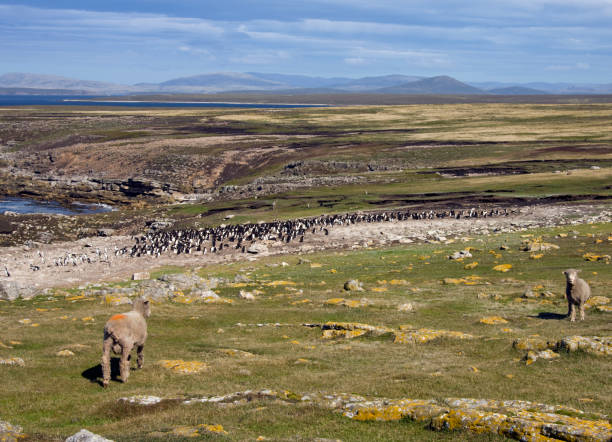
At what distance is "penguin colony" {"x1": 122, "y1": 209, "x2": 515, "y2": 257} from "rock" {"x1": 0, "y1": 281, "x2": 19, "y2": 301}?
19437 mm

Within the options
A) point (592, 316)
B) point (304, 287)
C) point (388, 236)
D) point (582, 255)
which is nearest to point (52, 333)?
point (304, 287)

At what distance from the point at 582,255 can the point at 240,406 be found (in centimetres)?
3417

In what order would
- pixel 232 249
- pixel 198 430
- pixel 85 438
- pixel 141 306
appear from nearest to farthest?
pixel 85 438
pixel 198 430
pixel 141 306
pixel 232 249

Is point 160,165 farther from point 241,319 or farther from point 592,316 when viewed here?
point 592,316

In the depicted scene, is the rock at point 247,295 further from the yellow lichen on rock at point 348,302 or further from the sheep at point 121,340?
the sheep at point 121,340

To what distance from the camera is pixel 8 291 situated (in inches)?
1454

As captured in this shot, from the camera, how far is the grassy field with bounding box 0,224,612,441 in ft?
50.3

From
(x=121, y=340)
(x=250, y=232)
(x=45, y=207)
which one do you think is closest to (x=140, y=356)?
(x=121, y=340)

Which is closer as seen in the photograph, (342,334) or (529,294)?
(342,334)

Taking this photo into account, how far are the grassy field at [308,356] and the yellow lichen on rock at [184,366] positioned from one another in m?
0.31

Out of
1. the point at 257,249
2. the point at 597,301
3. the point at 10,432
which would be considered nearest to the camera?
the point at 10,432

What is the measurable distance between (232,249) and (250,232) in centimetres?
582

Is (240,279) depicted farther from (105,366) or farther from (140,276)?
(105,366)

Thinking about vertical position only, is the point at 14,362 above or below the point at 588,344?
below
